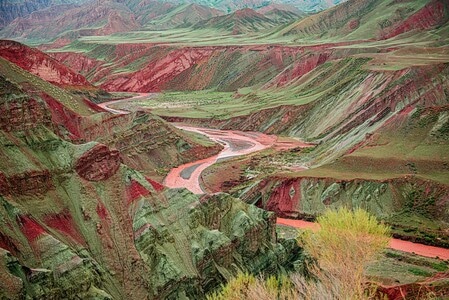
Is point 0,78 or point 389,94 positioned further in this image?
point 389,94

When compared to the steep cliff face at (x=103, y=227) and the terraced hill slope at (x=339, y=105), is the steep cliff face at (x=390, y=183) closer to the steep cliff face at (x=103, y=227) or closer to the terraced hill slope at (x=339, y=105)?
the terraced hill slope at (x=339, y=105)

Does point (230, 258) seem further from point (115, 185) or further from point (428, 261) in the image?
point (428, 261)

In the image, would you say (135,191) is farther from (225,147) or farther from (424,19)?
(424,19)

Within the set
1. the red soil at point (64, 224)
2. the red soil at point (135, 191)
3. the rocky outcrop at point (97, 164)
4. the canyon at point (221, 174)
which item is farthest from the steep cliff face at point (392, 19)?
the red soil at point (64, 224)

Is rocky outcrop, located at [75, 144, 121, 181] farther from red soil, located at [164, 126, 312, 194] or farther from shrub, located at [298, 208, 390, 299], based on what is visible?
red soil, located at [164, 126, 312, 194]

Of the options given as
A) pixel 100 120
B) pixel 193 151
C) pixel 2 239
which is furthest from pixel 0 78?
pixel 193 151

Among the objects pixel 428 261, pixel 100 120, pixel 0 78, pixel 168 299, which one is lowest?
pixel 428 261
